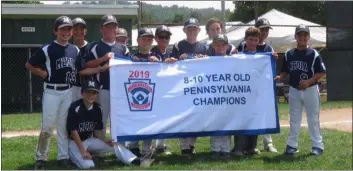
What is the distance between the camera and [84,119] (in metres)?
6.60

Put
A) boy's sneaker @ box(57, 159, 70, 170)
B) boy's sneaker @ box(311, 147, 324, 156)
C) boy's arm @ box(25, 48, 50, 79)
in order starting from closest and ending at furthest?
boy's arm @ box(25, 48, 50, 79) < boy's sneaker @ box(57, 159, 70, 170) < boy's sneaker @ box(311, 147, 324, 156)

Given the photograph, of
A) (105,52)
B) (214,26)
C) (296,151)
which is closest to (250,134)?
(296,151)

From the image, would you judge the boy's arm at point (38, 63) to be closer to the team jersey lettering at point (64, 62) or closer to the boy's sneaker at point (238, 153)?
the team jersey lettering at point (64, 62)

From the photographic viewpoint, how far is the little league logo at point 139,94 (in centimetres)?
669

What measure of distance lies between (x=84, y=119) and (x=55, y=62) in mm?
785

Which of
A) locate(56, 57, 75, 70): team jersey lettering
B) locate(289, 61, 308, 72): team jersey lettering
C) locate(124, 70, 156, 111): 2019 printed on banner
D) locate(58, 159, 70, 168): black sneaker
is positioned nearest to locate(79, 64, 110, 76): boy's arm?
locate(56, 57, 75, 70): team jersey lettering

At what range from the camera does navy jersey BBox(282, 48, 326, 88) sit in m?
7.08

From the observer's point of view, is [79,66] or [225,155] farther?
[225,155]

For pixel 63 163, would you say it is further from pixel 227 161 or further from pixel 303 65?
pixel 303 65

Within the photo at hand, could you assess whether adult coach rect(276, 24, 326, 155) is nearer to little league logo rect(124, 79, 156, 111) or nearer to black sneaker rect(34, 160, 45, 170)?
little league logo rect(124, 79, 156, 111)

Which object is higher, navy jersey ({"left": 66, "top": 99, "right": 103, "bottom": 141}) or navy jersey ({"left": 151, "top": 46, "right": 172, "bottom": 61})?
navy jersey ({"left": 151, "top": 46, "right": 172, "bottom": 61})

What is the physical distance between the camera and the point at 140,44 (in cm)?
692

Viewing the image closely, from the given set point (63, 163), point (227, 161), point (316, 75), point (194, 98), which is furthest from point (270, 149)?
point (63, 163)

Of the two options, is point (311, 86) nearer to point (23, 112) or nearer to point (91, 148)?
point (91, 148)
